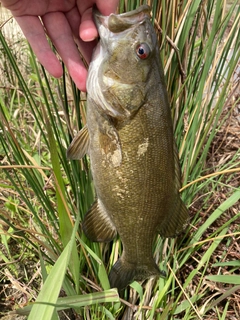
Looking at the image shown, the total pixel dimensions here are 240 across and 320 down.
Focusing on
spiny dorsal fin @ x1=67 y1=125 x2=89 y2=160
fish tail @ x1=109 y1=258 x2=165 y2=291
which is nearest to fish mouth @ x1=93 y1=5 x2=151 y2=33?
spiny dorsal fin @ x1=67 y1=125 x2=89 y2=160

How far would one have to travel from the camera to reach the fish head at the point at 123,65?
3.84 ft

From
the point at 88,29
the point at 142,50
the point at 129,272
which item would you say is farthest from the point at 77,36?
the point at 129,272

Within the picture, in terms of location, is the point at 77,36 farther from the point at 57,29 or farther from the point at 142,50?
the point at 142,50

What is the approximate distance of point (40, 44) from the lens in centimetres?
134

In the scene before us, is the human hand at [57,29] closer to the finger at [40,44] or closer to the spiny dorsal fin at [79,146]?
the finger at [40,44]

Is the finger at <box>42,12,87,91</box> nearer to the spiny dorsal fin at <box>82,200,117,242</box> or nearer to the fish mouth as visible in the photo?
the fish mouth

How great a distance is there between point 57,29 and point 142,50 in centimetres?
35

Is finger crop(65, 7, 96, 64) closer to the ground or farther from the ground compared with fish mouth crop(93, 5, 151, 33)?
closer to the ground

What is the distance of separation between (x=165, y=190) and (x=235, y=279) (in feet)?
1.41

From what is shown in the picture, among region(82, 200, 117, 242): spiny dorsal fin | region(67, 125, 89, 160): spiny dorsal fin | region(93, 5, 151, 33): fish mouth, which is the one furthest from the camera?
region(82, 200, 117, 242): spiny dorsal fin

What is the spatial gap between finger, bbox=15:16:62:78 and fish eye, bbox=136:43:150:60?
0.97ft

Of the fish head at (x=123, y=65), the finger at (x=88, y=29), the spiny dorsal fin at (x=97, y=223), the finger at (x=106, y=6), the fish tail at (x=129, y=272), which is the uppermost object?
the finger at (x=106, y=6)

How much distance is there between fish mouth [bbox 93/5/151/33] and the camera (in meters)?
1.12

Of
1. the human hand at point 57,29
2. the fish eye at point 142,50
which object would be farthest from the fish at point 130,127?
the human hand at point 57,29
